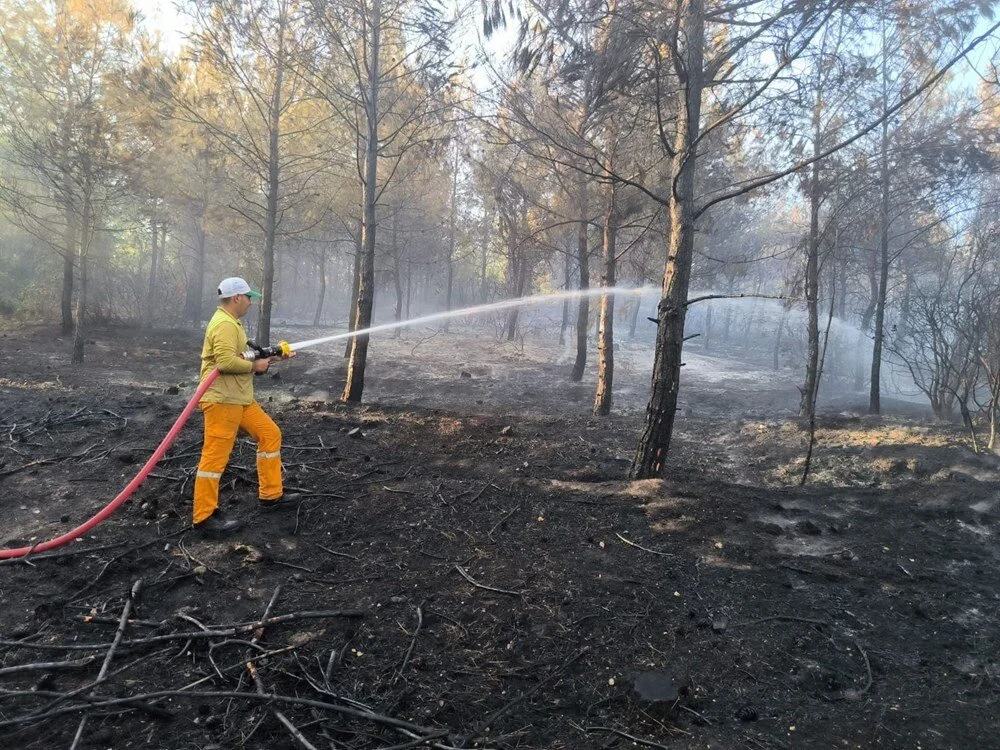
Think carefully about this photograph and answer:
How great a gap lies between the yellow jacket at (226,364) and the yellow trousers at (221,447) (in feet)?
0.26

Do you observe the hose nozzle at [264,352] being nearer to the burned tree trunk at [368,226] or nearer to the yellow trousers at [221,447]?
the yellow trousers at [221,447]

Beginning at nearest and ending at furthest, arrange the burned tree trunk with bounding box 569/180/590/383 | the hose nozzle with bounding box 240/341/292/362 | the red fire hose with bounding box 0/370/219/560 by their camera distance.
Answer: the red fire hose with bounding box 0/370/219/560, the hose nozzle with bounding box 240/341/292/362, the burned tree trunk with bounding box 569/180/590/383

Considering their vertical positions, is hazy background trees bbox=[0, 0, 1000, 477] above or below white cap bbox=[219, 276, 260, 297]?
above

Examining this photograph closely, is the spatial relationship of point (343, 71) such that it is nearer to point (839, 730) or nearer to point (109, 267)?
point (839, 730)

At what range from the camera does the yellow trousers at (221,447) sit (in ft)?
14.1

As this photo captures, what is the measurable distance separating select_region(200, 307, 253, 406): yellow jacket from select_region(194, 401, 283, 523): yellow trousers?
80mm

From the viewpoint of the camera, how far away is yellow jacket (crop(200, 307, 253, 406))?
4.33 meters

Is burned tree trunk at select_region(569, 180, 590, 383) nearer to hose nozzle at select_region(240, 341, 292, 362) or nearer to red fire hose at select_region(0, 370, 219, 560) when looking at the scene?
hose nozzle at select_region(240, 341, 292, 362)

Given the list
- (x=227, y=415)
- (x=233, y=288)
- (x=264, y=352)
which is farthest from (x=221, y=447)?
(x=233, y=288)

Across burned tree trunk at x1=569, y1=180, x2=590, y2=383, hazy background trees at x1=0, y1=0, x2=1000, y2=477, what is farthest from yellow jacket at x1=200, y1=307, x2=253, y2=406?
burned tree trunk at x1=569, y1=180, x2=590, y2=383

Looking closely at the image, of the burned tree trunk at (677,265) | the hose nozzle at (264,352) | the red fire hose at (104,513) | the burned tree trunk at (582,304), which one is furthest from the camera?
the burned tree trunk at (582,304)

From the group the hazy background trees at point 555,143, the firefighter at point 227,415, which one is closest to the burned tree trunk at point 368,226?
the hazy background trees at point 555,143

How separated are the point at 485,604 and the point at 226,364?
2754 mm

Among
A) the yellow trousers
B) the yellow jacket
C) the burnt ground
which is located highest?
the yellow jacket
